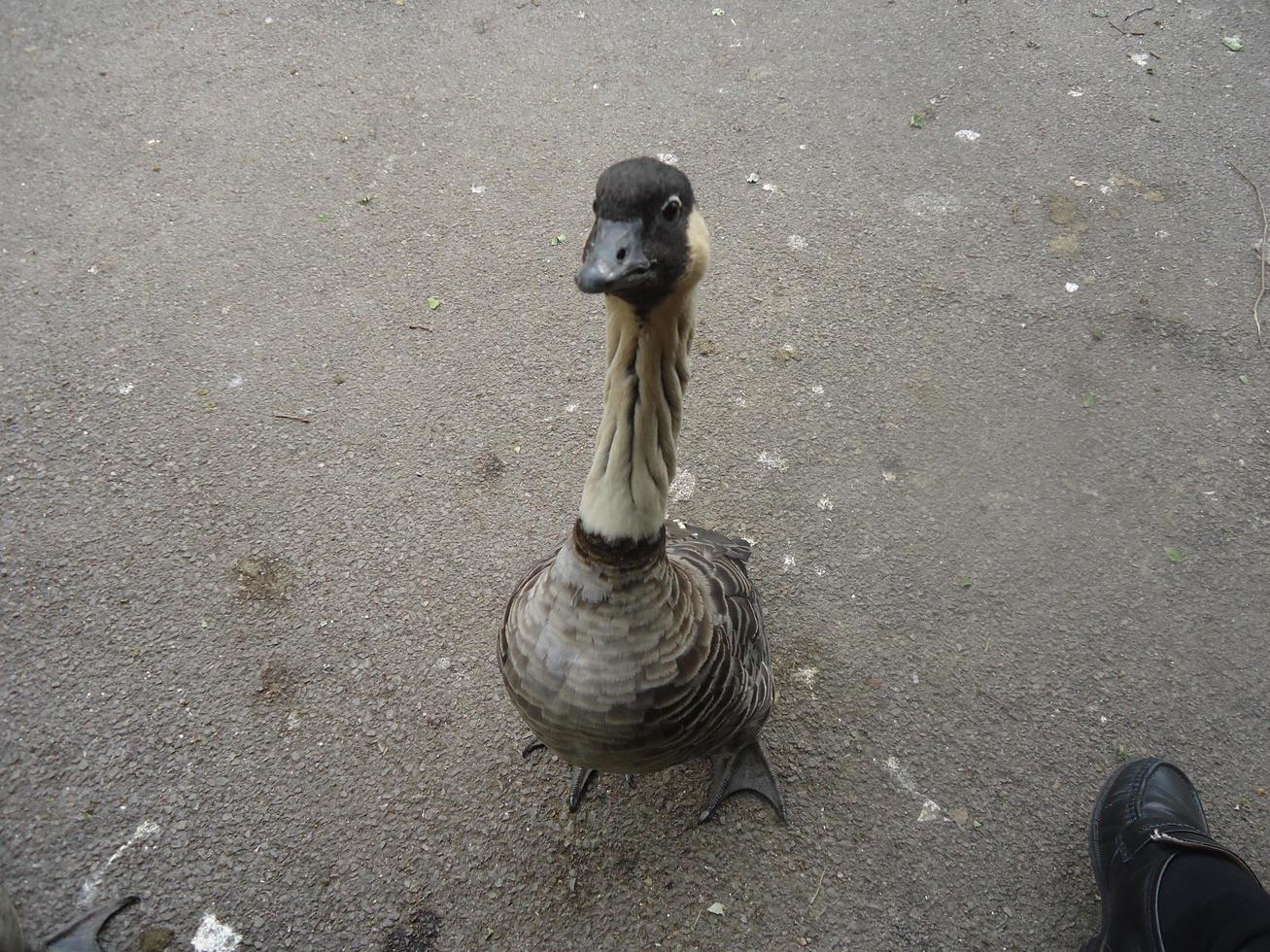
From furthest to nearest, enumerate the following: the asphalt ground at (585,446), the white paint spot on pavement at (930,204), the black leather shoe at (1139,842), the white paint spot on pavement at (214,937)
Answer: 1. the white paint spot on pavement at (930,204)
2. the asphalt ground at (585,446)
3. the white paint spot on pavement at (214,937)
4. the black leather shoe at (1139,842)

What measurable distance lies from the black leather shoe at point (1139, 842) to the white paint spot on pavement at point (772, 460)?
1738 mm

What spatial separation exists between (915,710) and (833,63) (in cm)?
451

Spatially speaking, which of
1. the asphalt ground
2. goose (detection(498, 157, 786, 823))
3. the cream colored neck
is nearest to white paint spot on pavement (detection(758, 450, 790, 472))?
the asphalt ground

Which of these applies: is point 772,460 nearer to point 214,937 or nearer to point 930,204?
point 930,204

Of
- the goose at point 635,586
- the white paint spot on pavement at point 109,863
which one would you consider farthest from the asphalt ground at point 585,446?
the goose at point 635,586

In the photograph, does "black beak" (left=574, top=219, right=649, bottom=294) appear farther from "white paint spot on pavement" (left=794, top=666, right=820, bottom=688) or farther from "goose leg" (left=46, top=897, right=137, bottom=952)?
"goose leg" (left=46, top=897, right=137, bottom=952)

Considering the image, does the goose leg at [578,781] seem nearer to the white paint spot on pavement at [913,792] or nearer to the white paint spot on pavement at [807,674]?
the white paint spot on pavement at [807,674]

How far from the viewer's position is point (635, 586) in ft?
6.84

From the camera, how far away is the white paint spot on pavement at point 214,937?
2.48 m

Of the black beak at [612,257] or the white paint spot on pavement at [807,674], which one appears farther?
the white paint spot on pavement at [807,674]

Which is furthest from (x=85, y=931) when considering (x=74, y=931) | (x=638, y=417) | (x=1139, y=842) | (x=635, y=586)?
(x=1139, y=842)

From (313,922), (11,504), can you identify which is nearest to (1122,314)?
(313,922)

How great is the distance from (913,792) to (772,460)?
1529 millimetres

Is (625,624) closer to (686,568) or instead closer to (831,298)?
(686,568)
